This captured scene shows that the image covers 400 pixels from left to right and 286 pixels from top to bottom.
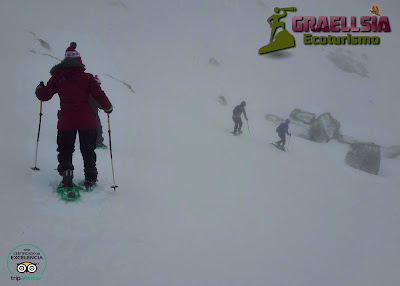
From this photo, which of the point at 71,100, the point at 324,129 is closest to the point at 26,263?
the point at 71,100

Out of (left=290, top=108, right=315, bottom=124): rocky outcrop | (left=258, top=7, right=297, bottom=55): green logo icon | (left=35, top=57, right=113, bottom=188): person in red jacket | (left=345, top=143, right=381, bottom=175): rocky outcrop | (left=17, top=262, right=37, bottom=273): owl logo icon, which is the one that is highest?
(left=258, top=7, right=297, bottom=55): green logo icon

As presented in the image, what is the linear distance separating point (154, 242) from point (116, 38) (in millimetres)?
28838

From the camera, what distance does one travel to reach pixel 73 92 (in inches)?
167

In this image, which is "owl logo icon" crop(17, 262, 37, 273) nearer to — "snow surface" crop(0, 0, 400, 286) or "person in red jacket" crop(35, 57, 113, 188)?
"snow surface" crop(0, 0, 400, 286)

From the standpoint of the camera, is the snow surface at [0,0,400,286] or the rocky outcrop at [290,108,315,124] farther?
the rocky outcrop at [290,108,315,124]

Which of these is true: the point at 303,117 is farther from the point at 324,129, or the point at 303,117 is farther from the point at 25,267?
the point at 25,267

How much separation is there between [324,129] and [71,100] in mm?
23162

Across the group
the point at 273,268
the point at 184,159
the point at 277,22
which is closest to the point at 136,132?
the point at 184,159

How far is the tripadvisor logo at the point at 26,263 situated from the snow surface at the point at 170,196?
80mm

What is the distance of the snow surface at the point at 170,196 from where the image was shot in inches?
141

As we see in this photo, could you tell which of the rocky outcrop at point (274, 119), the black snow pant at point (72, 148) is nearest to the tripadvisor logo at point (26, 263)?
the black snow pant at point (72, 148)

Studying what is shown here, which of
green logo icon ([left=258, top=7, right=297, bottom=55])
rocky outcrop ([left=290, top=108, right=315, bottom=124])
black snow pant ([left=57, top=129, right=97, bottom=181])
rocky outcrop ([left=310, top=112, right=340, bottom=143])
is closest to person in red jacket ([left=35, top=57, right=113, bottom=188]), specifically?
black snow pant ([left=57, top=129, right=97, bottom=181])

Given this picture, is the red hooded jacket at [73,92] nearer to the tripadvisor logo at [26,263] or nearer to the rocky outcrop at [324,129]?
the tripadvisor logo at [26,263]

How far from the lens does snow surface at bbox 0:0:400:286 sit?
359cm
